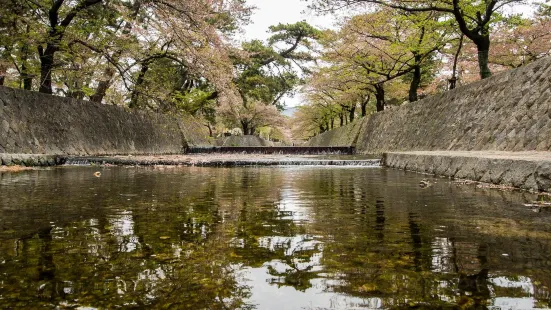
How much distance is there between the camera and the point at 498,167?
20.0 ft

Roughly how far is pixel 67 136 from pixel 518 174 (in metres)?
15.1

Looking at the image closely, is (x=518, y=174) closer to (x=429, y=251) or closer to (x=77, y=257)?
(x=429, y=251)

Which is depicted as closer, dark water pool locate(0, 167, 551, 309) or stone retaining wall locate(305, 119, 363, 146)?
dark water pool locate(0, 167, 551, 309)

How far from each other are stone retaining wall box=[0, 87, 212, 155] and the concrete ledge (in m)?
9.68

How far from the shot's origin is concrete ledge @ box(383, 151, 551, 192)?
16.7ft

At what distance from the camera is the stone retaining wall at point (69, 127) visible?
484 inches

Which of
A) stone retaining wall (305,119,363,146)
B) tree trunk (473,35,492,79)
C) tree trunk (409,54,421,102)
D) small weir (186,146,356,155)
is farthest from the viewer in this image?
stone retaining wall (305,119,363,146)

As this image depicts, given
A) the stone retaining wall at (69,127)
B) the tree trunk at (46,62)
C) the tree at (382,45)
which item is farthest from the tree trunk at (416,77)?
the tree trunk at (46,62)

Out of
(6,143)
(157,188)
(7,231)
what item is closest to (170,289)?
(7,231)

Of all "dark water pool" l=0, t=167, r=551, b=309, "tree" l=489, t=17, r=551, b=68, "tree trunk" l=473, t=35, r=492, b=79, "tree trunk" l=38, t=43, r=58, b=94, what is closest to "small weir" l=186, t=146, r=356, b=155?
"tree" l=489, t=17, r=551, b=68

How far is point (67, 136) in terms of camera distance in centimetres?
1485

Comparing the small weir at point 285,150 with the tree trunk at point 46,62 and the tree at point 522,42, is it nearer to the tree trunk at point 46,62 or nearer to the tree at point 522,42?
the tree at point 522,42

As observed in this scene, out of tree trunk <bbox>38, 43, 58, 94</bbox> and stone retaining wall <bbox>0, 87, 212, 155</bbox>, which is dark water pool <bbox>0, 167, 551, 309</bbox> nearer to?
stone retaining wall <bbox>0, 87, 212, 155</bbox>

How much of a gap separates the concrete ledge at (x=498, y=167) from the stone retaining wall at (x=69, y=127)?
9.68 metres
